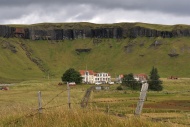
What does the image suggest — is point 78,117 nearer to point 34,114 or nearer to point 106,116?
point 106,116

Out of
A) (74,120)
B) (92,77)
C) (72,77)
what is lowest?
(92,77)

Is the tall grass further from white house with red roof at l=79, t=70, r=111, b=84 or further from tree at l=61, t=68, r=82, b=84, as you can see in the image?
white house with red roof at l=79, t=70, r=111, b=84

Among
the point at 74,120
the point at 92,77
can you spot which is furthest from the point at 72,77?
the point at 74,120

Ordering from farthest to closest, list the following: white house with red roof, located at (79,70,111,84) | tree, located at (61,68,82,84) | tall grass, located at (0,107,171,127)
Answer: white house with red roof, located at (79,70,111,84) → tree, located at (61,68,82,84) → tall grass, located at (0,107,171,127)

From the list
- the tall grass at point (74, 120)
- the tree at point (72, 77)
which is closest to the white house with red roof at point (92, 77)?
the tree at point (72, 77)

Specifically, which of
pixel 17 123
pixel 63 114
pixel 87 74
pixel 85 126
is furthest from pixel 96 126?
pixel 87 74

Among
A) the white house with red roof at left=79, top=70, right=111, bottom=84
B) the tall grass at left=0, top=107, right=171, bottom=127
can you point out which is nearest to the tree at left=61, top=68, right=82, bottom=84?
the white house with red roof at left=79, top=70, right=111, bottom=84

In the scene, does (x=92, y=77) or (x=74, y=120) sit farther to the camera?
(x=92, y=77)

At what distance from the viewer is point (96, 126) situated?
11617 mm

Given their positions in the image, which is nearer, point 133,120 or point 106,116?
point 133,120

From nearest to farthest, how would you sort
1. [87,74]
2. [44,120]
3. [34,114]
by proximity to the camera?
[44,120] → [34,114] → [87,74]

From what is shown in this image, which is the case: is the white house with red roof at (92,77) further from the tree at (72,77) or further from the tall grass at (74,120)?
the tall grass at (74,120)

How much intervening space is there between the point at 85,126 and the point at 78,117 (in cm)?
64

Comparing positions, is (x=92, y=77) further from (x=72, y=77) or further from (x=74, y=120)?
(x=74, y=120)
